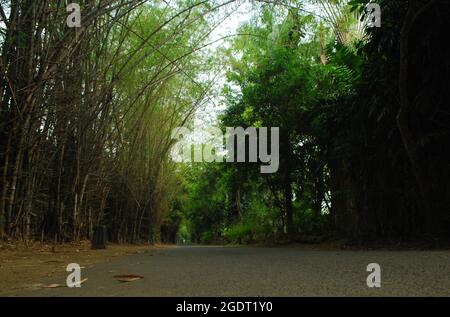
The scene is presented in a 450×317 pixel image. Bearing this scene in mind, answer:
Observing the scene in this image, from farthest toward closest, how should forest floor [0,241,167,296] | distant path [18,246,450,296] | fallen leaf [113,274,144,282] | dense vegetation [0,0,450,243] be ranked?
dense vegetation [0,0,450,243] < fallen leaf [113,274,144,282] < forest floor [0,241,167,296] < distant path [18,246,450,296]

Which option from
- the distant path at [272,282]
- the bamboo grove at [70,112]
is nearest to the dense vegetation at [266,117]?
the bamboo grove at [70,112]

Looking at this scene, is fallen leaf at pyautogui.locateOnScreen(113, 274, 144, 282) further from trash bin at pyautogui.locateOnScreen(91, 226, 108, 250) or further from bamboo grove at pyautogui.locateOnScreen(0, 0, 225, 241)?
trash bin at pyautogui.locateOnScreen(91, 226, 108, 250)

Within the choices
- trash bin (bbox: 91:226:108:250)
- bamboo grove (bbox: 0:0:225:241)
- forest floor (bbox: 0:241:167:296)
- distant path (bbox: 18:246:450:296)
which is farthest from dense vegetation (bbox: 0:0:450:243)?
Answer: distant path (bbox: 18:246:450:296)

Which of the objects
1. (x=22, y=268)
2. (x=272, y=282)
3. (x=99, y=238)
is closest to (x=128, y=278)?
(x=272, y=282)

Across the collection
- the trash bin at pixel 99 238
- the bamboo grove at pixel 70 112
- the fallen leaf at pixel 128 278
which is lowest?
the trash bin at pixel 99 238

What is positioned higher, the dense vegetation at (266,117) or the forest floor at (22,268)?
the dense vegetation at (266,117)

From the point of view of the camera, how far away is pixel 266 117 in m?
8.09

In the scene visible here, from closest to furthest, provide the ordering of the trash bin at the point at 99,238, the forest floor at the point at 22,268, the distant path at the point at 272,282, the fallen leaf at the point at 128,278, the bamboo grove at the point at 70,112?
the distant path at the point at 272,282 < the forest floor at the point at 22,268 < the fallen leaf at the point at 128,278 < the bamboo grove at the point at 70,112 < the trash bin at the point at 99,238

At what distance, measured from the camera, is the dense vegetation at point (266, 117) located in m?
4.09

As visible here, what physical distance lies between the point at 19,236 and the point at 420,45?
4.65 m

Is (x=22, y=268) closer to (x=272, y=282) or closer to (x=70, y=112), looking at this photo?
(x=272, y=282)

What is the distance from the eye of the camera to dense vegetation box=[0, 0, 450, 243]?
4094mm

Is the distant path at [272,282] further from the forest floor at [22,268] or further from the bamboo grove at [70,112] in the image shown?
the bamboo grove at [70,112]

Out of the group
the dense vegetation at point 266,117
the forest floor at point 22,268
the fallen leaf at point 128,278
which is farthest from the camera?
the dense vegetation at point 266,117
